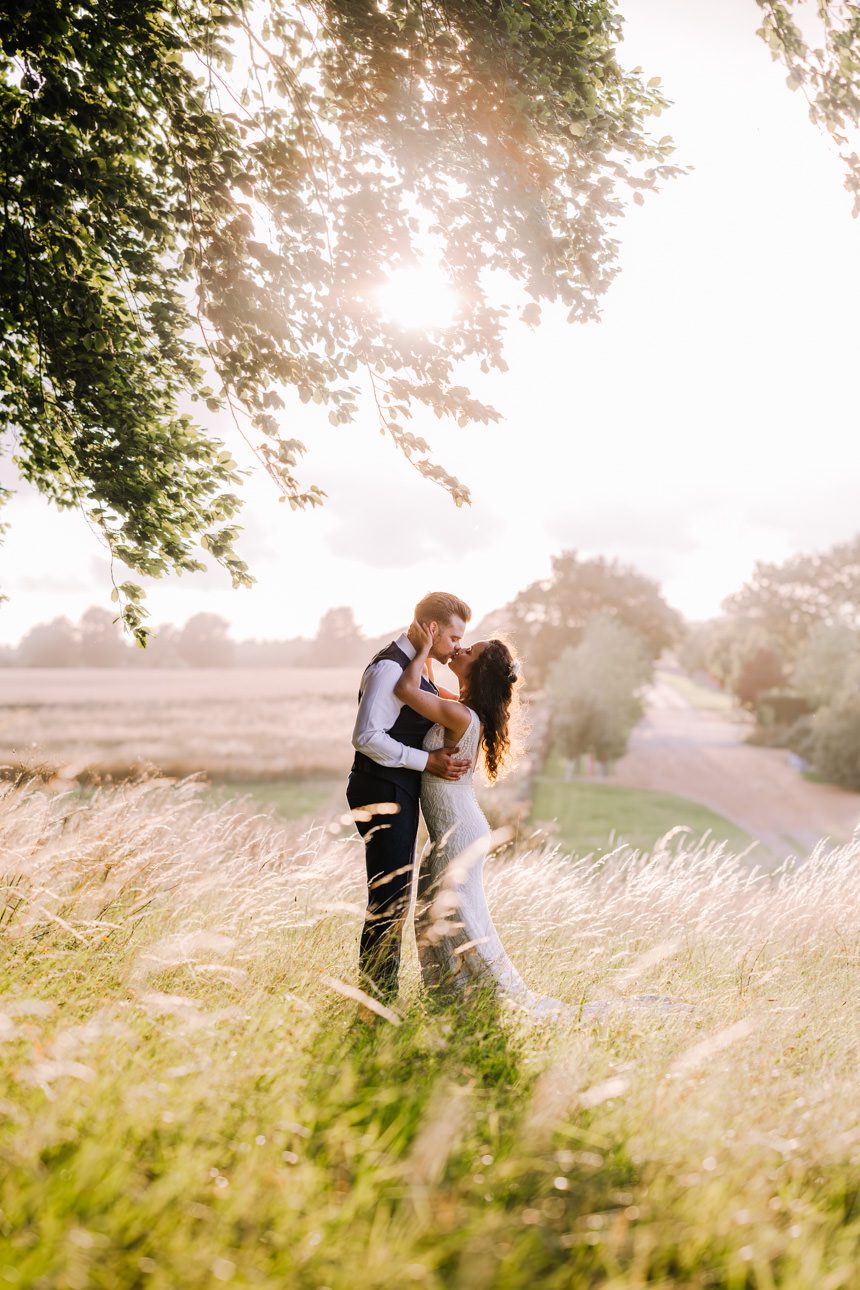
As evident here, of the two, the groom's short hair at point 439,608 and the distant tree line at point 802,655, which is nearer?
the groom's short hair at point 439,608

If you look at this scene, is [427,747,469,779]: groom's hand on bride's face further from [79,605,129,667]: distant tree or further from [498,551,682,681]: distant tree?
[79,605,129,667]: distant tree

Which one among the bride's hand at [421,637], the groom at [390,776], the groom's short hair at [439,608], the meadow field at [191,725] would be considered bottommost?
the meadow field at [191,725]

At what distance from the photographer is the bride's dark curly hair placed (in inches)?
197

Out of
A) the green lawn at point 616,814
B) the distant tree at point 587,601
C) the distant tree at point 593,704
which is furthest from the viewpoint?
the distant tree at point 587,601

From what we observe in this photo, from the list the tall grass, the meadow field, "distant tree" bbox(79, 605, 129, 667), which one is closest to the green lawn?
the meadow field

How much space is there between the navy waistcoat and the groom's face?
0.20m

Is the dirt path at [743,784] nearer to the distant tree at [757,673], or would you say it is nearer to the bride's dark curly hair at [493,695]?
the distant tree at [757,673]

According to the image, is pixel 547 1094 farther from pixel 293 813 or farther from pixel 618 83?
pixel 293 813

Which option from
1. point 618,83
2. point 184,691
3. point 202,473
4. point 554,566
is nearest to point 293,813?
point 202,473

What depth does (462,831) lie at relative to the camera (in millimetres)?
4863

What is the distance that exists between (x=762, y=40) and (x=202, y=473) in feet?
17.3

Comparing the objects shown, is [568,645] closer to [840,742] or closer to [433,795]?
[840,742]

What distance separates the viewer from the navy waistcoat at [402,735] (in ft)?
15.3

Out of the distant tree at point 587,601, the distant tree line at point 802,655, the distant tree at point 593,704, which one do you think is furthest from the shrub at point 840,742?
the distant tree at point 587,601
